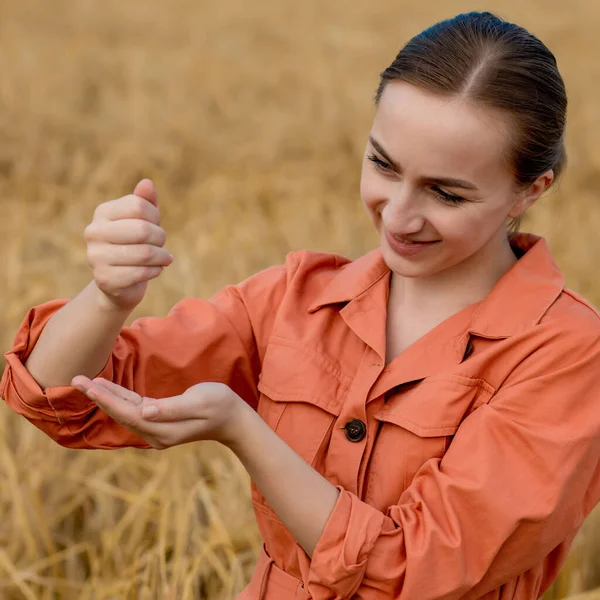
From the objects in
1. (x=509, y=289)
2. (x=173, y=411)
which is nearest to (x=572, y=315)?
(x=509, y=289)

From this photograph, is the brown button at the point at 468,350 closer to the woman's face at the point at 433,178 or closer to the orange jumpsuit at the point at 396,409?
the orange jumpsuit at the point at 396,409

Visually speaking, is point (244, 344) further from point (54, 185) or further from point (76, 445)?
point (54, 185)

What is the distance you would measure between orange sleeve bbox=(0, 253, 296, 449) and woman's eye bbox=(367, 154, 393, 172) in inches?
11.2

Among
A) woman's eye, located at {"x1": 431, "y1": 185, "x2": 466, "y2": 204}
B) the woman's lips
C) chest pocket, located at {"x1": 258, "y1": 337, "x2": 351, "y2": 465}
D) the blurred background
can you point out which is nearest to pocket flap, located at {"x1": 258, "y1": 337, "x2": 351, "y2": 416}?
chest pocket, located at {"x1": 258, "y1": 337, "x2": 351, "y2": 465}

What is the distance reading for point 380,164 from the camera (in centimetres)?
162

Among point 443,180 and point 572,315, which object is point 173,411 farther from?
point 572,315

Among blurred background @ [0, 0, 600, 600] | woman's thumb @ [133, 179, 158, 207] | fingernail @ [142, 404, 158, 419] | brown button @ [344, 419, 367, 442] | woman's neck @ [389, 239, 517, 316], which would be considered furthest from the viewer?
blurred background @ [0, 0, 600, 600]

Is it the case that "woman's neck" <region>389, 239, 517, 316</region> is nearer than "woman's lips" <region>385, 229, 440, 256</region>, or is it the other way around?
"woman's lips" <region>385, 229, 440, 256</region>

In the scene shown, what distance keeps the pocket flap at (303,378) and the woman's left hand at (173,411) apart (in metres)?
0.19

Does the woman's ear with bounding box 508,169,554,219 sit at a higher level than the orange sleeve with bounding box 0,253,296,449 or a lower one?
higher

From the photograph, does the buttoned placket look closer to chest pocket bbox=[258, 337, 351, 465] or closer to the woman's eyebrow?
chest pocket bbox=[258, 337, 351, 465]

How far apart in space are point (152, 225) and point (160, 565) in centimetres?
109

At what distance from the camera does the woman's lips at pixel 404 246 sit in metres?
1.61

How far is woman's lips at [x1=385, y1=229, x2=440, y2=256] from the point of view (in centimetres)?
161
